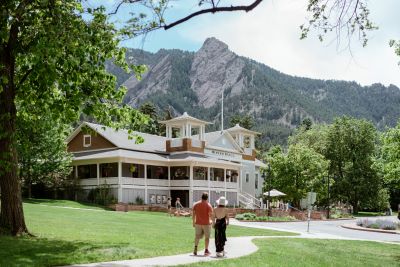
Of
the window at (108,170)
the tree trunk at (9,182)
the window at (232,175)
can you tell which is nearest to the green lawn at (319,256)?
the tree trunk at (9,182)

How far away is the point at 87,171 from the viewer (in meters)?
47.6

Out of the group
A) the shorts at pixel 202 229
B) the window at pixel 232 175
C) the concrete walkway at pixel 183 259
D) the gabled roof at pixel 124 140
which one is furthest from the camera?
the window at pixel 232 175

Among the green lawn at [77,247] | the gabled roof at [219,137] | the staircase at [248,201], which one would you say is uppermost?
the gabled roof at [219,137]

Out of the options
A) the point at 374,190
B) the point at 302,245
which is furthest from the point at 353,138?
the point at 302,245

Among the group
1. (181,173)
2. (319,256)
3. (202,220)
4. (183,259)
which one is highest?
(181,173)

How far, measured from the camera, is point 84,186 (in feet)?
150

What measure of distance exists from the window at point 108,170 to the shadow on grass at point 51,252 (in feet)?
98.7

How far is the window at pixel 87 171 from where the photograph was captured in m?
47.2

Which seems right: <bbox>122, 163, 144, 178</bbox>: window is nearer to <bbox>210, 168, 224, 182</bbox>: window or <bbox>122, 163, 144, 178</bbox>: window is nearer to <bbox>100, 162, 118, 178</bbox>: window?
<bbox>100, 162, 118, 178</bbox>: window

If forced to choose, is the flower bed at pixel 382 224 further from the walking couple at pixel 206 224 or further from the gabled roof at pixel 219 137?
the walking couple at pixel 206 224

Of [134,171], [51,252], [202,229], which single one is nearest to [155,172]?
[134,171]

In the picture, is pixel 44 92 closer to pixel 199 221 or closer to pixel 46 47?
pixel 46 47

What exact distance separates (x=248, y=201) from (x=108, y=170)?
15.6 metres

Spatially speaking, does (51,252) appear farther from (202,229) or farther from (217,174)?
(217,174)
